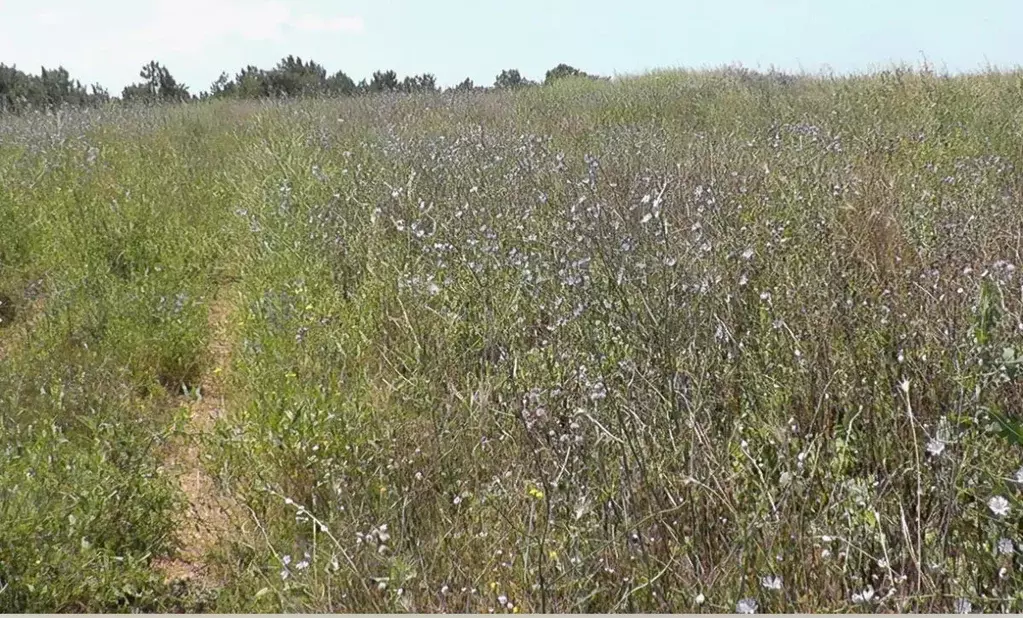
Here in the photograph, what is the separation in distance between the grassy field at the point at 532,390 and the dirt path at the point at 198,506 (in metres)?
0.02

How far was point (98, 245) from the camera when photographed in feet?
15.2

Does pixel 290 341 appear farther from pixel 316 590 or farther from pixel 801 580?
pixel 801 580

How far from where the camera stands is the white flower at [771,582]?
1395mm

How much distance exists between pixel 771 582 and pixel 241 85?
1838cm

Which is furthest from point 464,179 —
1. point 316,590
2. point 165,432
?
point 316,590

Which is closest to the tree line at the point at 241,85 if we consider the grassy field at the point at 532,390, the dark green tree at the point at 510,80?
the dark green tree at the point at 510,80

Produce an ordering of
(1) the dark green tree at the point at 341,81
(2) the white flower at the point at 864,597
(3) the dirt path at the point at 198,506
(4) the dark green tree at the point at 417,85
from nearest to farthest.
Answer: (2) the white flower at the point at 864,597 < (3) the dirt path at the point at 198,506 < (4) the dark green tree at the point at 417,85 < (1) the dark green tree at the point at 341,81

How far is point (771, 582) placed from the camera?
56.0 inches

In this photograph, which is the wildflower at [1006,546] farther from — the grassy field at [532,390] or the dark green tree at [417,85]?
the dark green tree at [417,85]

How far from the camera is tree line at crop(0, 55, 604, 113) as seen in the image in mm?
12672

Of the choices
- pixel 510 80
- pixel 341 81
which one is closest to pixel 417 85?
pixel 510 80

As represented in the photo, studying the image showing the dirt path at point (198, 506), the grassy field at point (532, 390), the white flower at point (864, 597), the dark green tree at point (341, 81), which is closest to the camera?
the white flower at point (864, 597)

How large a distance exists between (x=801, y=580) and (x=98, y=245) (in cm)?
443

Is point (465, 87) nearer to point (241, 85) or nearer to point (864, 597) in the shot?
point (241, 85)
